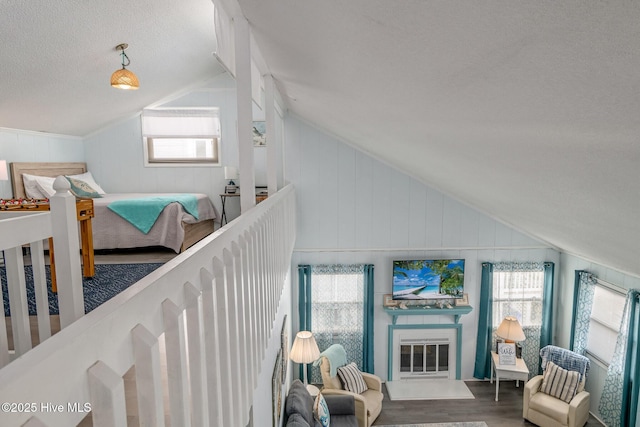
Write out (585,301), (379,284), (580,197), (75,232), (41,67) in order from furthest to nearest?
(379,284) → (585,301) → (41,67) → (580,197) → (75,232)

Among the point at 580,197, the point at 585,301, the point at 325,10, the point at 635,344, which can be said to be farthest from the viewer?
the point at 585,301

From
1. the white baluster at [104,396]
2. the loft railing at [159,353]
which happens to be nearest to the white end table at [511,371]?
the loft railing at [159,353]

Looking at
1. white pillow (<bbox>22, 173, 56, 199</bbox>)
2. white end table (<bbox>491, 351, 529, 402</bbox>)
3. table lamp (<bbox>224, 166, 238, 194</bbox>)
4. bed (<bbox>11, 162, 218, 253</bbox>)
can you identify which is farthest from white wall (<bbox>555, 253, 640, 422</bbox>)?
white pillow (<bbox>22, 173, 56, 199</bbox>)

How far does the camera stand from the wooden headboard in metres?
4.29

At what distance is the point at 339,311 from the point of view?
20.8 ft

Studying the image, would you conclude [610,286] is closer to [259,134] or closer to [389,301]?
[389,301]

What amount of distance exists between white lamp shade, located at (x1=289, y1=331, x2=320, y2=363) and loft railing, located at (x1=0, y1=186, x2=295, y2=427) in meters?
3.61

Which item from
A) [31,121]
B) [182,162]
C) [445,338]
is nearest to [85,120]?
[31,121]

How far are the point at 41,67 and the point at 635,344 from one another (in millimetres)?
7064

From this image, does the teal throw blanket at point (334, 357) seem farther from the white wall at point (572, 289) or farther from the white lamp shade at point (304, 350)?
the white wall at point (572, 289)

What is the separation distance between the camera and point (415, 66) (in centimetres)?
135

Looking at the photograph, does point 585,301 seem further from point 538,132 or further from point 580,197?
point 538,132

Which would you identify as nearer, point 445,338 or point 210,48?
point 210,48

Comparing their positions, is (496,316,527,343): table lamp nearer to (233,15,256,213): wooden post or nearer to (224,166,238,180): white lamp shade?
(224,166,238,180): white lamp shade
